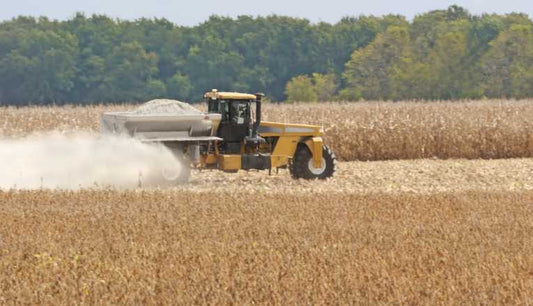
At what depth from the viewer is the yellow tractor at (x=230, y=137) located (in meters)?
19.2

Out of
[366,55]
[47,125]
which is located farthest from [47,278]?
[366,55]

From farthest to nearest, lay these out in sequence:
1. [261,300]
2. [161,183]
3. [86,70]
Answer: [86,70] < [161,183] < [261,300]

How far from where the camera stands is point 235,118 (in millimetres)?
19812

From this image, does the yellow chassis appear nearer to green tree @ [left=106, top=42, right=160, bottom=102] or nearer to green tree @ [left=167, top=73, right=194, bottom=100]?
green tree @ [left=106, top=42, right=160, bottom=102]

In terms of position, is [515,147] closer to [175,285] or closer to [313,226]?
[313,226]

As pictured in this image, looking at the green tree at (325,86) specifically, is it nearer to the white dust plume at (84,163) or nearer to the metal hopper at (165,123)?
the metal hopper at (165,123)

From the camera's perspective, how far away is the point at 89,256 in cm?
951

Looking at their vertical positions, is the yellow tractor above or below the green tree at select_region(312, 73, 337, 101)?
above

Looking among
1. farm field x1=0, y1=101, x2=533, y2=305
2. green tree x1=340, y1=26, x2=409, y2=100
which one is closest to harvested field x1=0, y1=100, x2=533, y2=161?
farm field x1=0, y1=101, x2=533, y2=305

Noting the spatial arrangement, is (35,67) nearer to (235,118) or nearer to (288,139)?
(288,139)

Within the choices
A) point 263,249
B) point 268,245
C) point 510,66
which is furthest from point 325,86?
point 263,249

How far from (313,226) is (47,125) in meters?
17.9

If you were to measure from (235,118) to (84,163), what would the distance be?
2941mm

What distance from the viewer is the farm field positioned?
7766mm
